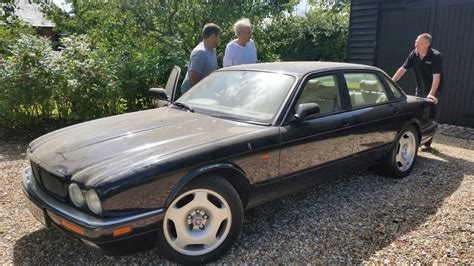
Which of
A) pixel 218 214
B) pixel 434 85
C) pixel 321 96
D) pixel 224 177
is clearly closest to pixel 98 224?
pixel 218 214

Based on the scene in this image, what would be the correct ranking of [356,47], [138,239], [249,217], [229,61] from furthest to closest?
1. [356,47]
2. [229,61]
3. [249,217]
4. [138,239]

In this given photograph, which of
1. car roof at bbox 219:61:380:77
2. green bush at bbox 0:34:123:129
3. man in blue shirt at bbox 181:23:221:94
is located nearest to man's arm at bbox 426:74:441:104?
car roof at bbox 219:61:380:77

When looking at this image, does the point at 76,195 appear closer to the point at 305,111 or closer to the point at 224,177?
the point at 224,177

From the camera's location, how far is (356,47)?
9.56 m

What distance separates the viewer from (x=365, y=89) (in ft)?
14.1

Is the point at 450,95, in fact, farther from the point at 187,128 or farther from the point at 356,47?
the point at 187,128

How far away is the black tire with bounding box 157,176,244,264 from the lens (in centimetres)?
266

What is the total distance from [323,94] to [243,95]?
84 centimetres

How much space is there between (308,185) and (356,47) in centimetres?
697

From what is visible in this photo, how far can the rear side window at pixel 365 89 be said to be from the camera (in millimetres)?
4051

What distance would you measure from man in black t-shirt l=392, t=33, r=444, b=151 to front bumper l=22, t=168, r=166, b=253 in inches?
181

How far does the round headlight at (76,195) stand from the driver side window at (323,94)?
2.03 m

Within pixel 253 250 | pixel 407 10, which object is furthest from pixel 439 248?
pixel 407 10

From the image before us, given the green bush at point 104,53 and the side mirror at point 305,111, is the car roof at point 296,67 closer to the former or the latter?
the side mirror at point 305,111
